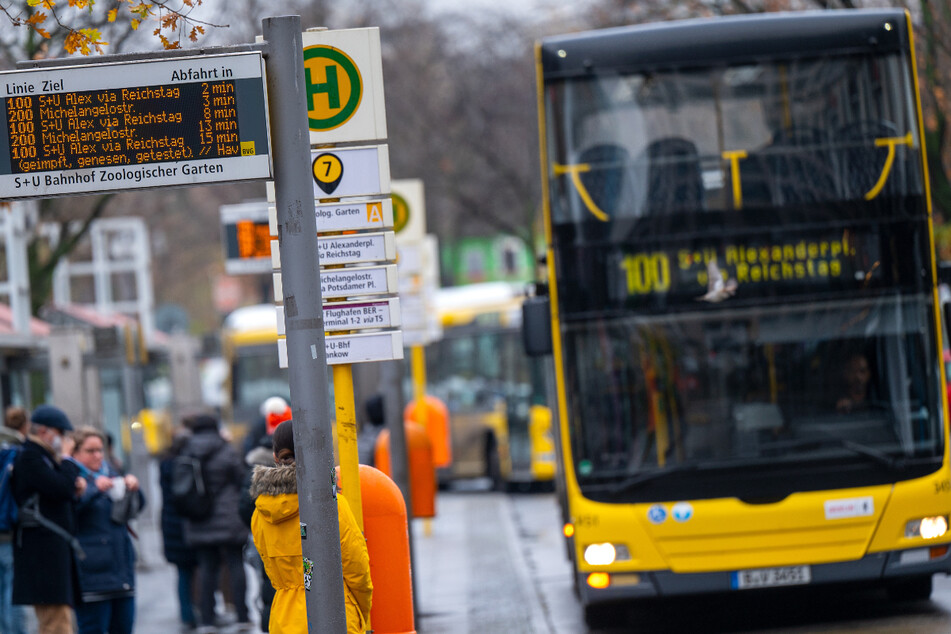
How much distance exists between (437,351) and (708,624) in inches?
540

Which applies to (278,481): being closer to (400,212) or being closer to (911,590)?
(911,590)

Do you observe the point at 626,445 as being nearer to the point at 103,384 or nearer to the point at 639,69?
the point at 639,69

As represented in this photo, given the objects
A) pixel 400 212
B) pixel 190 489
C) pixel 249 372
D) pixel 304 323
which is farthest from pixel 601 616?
pixel 249 372

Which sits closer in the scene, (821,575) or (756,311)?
(821,575)

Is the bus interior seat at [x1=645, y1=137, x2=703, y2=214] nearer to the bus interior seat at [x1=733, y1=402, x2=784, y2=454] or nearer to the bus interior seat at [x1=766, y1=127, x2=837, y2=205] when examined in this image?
the bus interior seat at [x1=766, y1=127, x2=837, y2=205]

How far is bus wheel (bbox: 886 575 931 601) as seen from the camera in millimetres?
10594

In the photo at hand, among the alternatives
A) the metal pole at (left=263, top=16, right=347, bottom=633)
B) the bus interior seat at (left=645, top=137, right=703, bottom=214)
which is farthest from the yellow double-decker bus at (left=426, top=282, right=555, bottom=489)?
the metal pole at (left=263, top=16, right=347, bottom=633)

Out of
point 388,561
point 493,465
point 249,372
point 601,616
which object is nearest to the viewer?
point 388,561

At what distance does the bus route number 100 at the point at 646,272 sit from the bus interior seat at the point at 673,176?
1.02ft

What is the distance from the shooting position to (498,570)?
14.8 meters

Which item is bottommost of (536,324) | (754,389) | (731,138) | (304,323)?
(754,389)

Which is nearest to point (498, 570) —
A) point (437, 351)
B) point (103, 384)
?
point (437, 351)

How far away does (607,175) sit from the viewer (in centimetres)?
964

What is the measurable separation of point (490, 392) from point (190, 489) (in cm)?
1278
